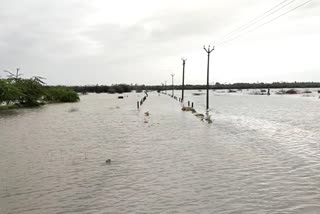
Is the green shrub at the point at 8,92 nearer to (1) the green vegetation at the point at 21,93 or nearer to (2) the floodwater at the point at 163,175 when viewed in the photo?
(1) the green vegetation at the point at 21,93

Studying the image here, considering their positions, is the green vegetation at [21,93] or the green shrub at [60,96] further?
the green shrub at [60,96]

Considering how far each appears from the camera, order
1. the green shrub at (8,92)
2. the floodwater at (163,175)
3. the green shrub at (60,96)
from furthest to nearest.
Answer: the green shrub at (60,96), the green shrub at (8,92), the floodwater at (163,175)

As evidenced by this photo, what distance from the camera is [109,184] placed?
11758mm

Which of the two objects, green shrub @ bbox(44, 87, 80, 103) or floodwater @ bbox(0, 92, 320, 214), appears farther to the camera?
green shrub @ bbox(44, 87, 80, 103)

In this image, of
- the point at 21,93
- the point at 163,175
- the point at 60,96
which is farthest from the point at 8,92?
the point at 163,175

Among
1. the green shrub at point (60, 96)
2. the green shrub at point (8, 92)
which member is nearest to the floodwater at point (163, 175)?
the green shrub at point (8, 92)

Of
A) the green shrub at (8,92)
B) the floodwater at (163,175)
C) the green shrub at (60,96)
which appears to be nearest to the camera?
the floodwater at (163,175)

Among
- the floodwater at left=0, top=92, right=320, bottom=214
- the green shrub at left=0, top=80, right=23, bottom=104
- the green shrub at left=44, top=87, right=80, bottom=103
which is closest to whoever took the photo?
the floodwater at left=0, top=92, right=320, bottom=214

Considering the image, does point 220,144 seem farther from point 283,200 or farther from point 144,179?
point 283,200

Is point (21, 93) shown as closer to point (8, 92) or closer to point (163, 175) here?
point (8, 92)

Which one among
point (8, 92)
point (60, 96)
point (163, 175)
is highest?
point (8, 92)

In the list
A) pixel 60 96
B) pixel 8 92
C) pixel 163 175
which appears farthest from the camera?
pixel 60 96

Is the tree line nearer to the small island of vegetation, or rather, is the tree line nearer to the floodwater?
the small island of vegetation

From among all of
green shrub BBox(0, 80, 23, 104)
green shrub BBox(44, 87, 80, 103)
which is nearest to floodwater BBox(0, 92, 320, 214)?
green shrub BBox(0, 80, 23, 104)
